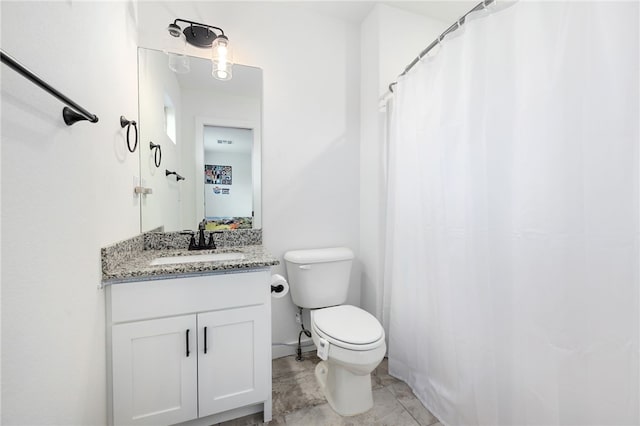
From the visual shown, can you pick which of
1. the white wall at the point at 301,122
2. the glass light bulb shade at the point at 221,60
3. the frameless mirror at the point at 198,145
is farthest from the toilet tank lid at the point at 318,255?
the glass light bulb shade at the point at 221,60

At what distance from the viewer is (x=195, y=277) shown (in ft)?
3.90

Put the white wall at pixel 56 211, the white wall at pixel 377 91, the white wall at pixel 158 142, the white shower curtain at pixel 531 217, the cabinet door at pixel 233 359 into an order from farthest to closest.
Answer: the white wall at pixel 377 91
the white wall at pixel 158 142
the cabinet door at pixel 233 359
the white shower curtain at pixel 531 217
the white wall at pixel 56 211

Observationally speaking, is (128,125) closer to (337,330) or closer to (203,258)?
(203,258)

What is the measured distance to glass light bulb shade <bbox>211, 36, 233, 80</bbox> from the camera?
1.62m

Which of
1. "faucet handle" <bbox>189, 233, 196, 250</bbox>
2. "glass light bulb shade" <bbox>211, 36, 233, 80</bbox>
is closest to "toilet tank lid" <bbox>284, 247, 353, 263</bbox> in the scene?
"faucet handle" <bbox>189, 233, 196, 250</bbox>

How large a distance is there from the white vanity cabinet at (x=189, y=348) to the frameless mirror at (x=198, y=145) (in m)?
0.61

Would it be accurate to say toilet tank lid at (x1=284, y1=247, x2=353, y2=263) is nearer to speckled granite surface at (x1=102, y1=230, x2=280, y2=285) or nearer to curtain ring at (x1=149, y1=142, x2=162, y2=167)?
speckled granite surface at (x1=102, y1=230, x2=280, y2=285)

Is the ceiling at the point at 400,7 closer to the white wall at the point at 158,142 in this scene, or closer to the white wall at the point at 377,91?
the white wall at the point at 377,91

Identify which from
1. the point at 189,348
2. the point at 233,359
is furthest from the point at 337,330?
the point at 189,348

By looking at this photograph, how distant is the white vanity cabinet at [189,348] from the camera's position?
3.63 ft

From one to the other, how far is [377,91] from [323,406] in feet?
6.60

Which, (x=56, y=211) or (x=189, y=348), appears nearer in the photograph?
(x=56, y=211)

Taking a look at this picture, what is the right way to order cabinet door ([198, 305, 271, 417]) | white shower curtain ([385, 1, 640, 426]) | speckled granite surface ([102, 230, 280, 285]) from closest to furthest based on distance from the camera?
white shower curtain ([385, 1, 640, 426]) < speckled granite surface ([102, 230, 280, 285]) < cabinet door ([198, 305, 271, 417])

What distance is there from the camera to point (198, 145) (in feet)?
5.71
